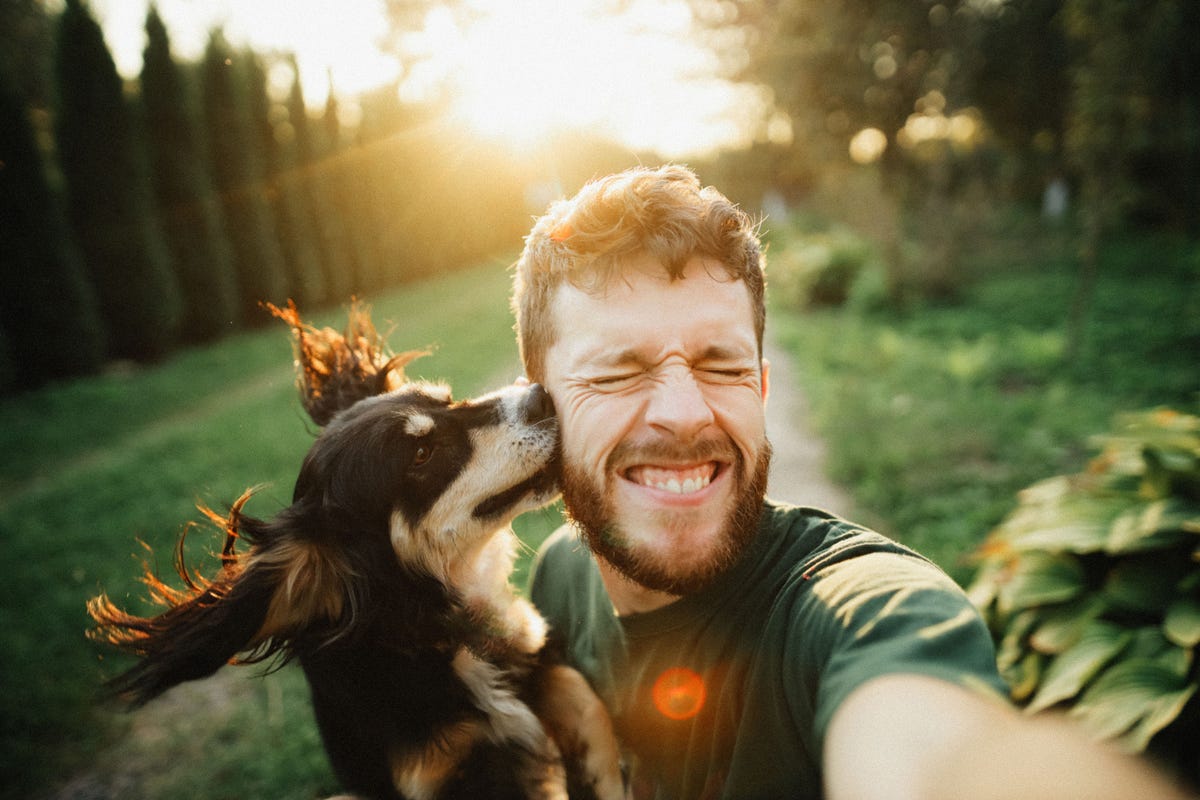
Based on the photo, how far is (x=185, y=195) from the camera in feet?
54.1

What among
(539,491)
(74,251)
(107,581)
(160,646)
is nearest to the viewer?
(160,646)

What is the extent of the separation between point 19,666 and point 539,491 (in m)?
4.13

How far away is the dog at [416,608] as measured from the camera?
208cm

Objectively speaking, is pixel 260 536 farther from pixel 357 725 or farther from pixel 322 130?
pixel 322 130

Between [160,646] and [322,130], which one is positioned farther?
[322,130]

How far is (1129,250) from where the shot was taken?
644 inches

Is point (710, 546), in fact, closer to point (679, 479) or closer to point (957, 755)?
point (679, 479)

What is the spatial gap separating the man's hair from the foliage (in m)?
1.50

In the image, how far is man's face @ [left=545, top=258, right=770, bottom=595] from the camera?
1736 mm

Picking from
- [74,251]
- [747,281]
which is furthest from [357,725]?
[74,251]

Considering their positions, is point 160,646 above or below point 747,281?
below

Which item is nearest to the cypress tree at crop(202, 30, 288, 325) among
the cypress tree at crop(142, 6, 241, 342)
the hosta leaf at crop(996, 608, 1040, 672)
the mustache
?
the cypress tree at crop(142, 6, 241, 342)

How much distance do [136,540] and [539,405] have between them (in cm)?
448

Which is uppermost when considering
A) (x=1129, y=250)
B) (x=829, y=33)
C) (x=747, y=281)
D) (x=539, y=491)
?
(x=829, y=33)
